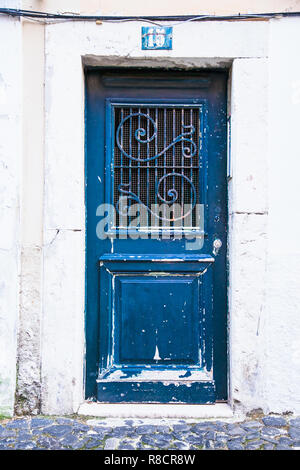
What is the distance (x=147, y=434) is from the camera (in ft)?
9.87

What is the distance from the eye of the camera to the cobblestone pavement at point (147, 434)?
284 cm

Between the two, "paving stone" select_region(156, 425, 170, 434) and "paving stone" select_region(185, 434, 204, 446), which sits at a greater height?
"paving stone" select_region(185, 434, 204, 446)

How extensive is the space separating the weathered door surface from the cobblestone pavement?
39 cm

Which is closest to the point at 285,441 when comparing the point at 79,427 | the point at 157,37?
the point at 79,427

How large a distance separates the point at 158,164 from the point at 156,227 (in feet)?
1.69

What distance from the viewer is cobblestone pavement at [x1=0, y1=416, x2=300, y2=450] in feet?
9.30

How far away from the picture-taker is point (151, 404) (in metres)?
3.49

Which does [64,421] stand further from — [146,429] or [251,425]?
[251,425]

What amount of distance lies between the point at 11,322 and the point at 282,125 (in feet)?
8.40

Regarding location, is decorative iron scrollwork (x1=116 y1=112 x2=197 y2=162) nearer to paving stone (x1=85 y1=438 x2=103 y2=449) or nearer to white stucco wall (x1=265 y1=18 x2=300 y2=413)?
white stucco wall (x1=265 y1=18 x2=300 y2=413)

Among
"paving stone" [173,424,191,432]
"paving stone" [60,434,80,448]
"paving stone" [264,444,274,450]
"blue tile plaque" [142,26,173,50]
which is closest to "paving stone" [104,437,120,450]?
"paving stone" [60,434,80,448]

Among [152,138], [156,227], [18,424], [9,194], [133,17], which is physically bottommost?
[18,424]

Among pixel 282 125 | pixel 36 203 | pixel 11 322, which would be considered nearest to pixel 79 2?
pixel 36 203
